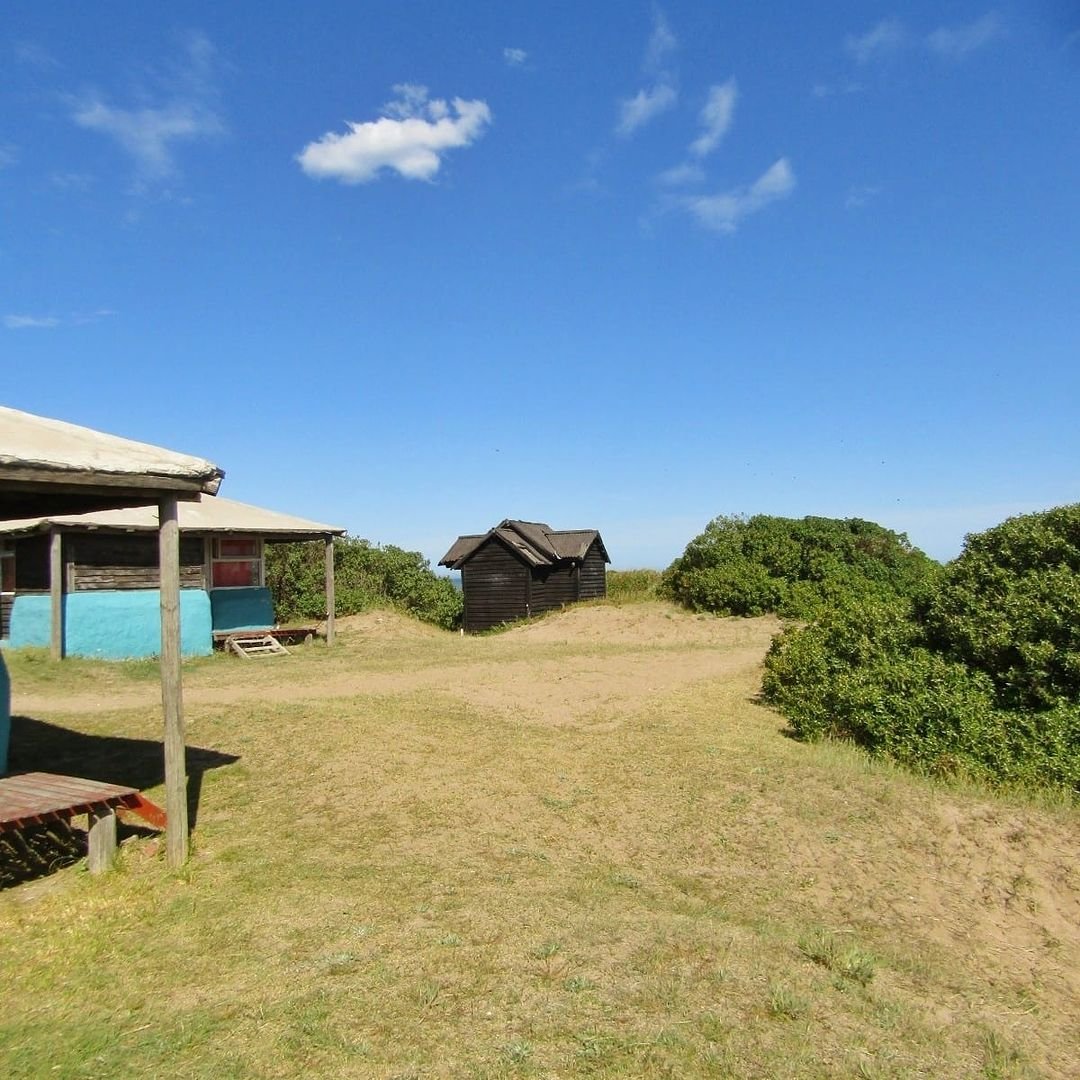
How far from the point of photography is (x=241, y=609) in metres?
18.7

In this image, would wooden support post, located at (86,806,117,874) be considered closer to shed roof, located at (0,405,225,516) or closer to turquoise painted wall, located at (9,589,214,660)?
shed roof, located at (0,405,225,516)

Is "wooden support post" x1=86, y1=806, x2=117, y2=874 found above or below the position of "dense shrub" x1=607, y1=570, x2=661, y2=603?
below

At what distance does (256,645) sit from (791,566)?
50.0ft

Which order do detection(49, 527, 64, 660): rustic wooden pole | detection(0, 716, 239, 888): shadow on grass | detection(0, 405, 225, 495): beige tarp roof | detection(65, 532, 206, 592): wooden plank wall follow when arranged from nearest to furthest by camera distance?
detection(0, 405, 225, 495): beige tarp roof
detection(0, 716, 239, 888): shadow on grass
detection(49, 527, 64, 660): rustic wooden pole
detection(65, 532, 206, 592): wooden plank wall

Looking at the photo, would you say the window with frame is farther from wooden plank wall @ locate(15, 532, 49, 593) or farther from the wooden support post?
the wooden support post

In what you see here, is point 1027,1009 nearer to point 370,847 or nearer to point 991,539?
point 370,847

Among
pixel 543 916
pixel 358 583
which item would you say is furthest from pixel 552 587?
pixel 543 916

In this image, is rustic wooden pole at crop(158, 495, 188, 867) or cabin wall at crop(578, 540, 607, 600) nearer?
rustic wooden pole at crop(158, 495, 188, 867)

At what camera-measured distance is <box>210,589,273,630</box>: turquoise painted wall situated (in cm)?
1823

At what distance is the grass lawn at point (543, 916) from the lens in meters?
3.57

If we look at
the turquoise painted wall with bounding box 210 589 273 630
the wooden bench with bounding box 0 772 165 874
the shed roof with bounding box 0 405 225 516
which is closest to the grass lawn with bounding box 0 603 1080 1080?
the wooden bench with bounding box 0 772 165 874

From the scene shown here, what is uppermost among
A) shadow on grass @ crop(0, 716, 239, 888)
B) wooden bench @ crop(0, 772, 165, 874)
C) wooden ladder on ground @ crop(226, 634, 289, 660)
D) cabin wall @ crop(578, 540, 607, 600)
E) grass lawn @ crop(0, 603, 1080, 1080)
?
cabin wall @ crop(578, 540, 607, 600)

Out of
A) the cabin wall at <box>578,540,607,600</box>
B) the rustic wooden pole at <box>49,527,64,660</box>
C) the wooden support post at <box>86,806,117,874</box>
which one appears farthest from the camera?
the cabin wall at <box>578,540,607,600</box>

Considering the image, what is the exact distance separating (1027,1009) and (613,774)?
411cm
